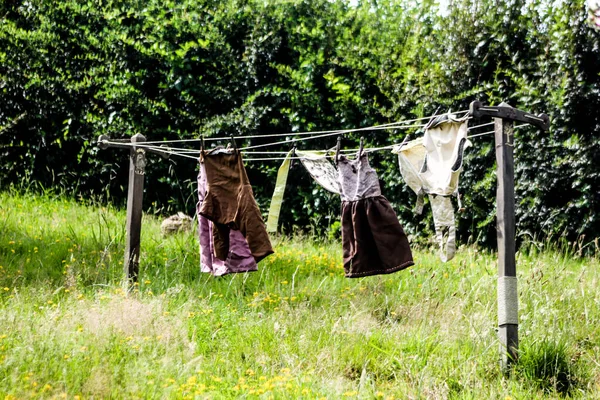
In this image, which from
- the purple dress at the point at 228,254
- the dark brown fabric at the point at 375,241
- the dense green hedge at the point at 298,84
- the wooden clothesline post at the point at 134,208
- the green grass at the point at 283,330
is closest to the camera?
the green grass at the point at 283,330

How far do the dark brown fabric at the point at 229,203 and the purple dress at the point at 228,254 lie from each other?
5cm

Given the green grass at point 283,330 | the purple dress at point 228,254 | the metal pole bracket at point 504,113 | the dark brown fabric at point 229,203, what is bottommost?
the green grass at point 283,330

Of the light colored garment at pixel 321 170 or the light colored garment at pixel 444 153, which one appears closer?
the light colored garment at pixel 444 153

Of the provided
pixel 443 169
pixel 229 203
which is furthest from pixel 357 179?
pixel 229 203

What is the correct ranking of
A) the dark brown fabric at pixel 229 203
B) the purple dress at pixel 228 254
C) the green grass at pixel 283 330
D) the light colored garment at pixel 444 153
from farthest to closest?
1. the purple dress at pixel 228 254
2. the dark brown fabric at pixel 229 203
3. the light colored garment at pixel 444 153
4. the green grass at pixel 283 330

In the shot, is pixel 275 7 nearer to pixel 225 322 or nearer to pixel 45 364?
pixel 225 322

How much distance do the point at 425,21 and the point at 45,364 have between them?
5565 mm

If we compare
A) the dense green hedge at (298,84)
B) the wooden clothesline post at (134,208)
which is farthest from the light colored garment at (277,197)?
the dense green hedge at (298,84)

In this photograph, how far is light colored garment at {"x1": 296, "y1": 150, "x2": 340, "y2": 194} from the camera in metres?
4.59

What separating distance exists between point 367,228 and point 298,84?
4154 millimetres

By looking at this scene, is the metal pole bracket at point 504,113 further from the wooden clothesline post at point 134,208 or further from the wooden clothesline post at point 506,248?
the wooden clothesline post at point 134,208

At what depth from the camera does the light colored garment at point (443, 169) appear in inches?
154

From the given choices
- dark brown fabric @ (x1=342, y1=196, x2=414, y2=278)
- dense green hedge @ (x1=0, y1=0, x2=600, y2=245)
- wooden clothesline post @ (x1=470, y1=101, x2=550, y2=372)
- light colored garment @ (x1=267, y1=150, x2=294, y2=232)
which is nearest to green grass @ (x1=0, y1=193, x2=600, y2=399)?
wooden clothesline post @ (x1=470, y1=101, x2=550, y2=372)

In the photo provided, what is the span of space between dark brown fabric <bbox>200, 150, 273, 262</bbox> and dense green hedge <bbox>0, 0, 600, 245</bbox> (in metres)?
2.86
